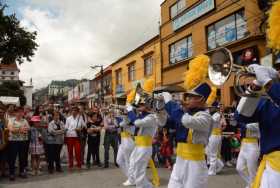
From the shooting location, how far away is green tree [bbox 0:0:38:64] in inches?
929

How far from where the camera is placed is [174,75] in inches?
1014

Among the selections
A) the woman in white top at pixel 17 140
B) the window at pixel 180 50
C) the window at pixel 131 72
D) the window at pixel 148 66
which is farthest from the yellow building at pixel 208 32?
the woman in white top at pixel 17 140

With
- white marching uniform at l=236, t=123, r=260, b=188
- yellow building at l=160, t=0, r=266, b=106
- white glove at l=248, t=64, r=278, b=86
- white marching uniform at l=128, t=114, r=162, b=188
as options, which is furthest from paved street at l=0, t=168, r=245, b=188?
yellow building at l=160, t=0, r=266, b=106

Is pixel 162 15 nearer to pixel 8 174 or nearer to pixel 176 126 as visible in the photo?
pixel 8 174

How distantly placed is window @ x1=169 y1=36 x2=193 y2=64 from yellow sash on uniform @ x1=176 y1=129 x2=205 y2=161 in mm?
18402

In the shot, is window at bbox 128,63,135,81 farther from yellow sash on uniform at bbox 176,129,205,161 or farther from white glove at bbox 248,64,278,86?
white glove at bbox 248,64,278,86

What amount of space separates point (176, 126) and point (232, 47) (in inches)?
559

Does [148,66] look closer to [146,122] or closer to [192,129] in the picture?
[146,122]

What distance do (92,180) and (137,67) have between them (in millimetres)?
24860

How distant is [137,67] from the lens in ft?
110

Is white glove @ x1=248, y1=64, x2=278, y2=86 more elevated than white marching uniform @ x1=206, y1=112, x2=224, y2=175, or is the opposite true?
white glove @ x1=248, y1=64, x2=278, y2=86

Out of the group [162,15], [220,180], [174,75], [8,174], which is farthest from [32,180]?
[162,15]

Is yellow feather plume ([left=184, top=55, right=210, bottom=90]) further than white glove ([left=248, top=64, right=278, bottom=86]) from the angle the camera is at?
Yes

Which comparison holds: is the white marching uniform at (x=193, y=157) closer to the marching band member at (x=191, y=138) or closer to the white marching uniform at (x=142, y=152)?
the marching band member at (x=191, y=138)
